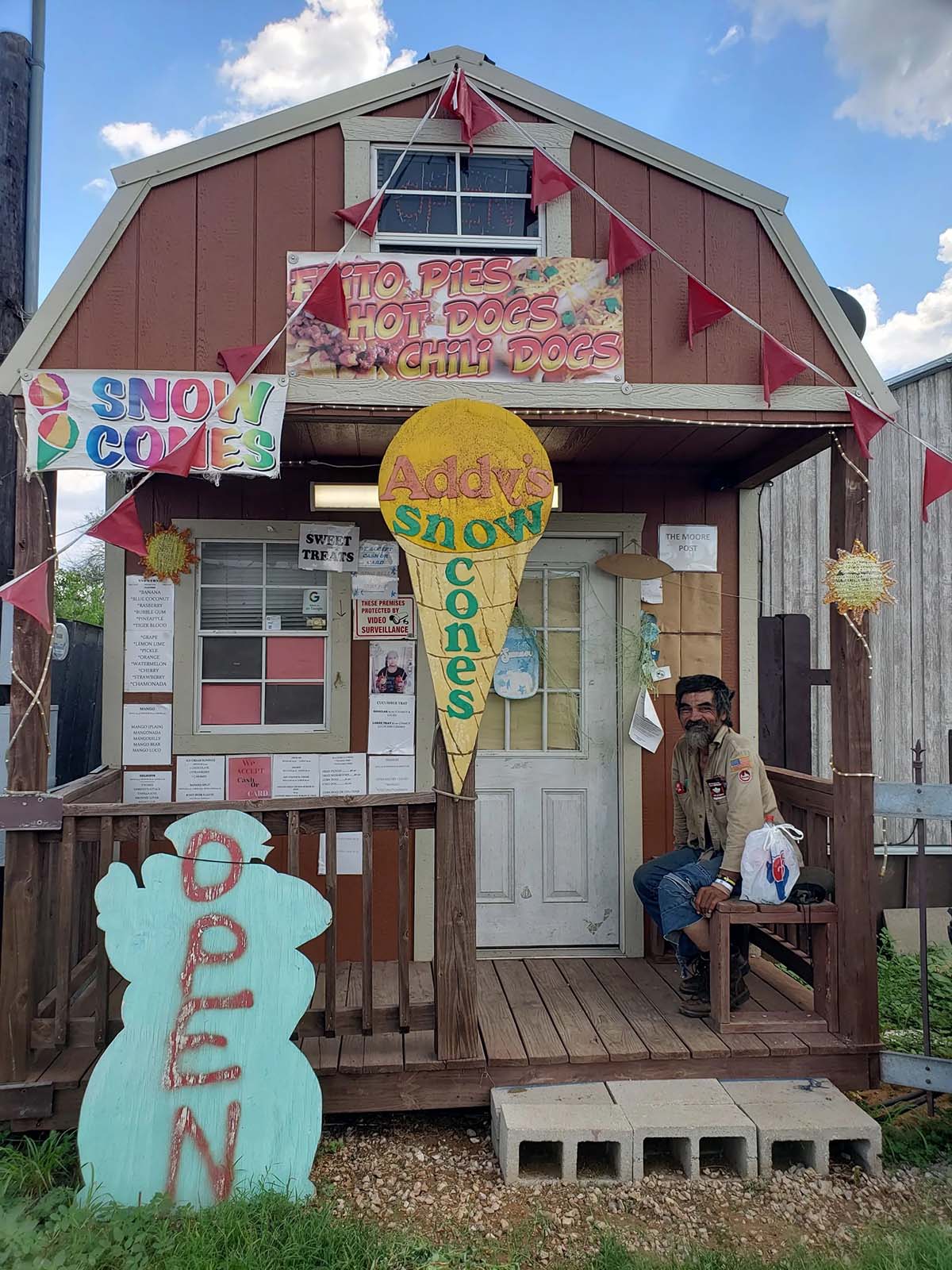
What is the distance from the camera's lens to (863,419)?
3.46 metres

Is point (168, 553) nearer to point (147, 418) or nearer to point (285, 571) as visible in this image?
point (285, 571)

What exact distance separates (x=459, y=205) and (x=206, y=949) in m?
3.44

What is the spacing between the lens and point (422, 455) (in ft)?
9.73

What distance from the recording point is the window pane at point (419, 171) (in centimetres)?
366

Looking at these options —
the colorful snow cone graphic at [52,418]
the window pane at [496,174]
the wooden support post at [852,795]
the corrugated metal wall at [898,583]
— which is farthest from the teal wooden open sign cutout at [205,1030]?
the corrugated metal wall at [898,583]

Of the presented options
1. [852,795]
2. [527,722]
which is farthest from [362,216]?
[852,795]

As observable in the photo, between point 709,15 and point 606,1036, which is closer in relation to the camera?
point 606,1036

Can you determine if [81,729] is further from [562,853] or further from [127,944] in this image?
[562,853]

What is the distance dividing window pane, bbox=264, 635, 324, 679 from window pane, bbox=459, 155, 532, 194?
8.00ft

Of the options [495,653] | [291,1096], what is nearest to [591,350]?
[495,653]

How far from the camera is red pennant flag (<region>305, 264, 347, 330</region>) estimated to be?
3.26 metres

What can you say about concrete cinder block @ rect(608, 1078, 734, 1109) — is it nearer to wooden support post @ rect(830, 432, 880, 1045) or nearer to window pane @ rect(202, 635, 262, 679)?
wooden support post @ rect(830, 432, 880, 1045)

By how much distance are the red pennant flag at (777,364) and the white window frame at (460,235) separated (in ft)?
3.64

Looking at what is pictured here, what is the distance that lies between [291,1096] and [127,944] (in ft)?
2.67
